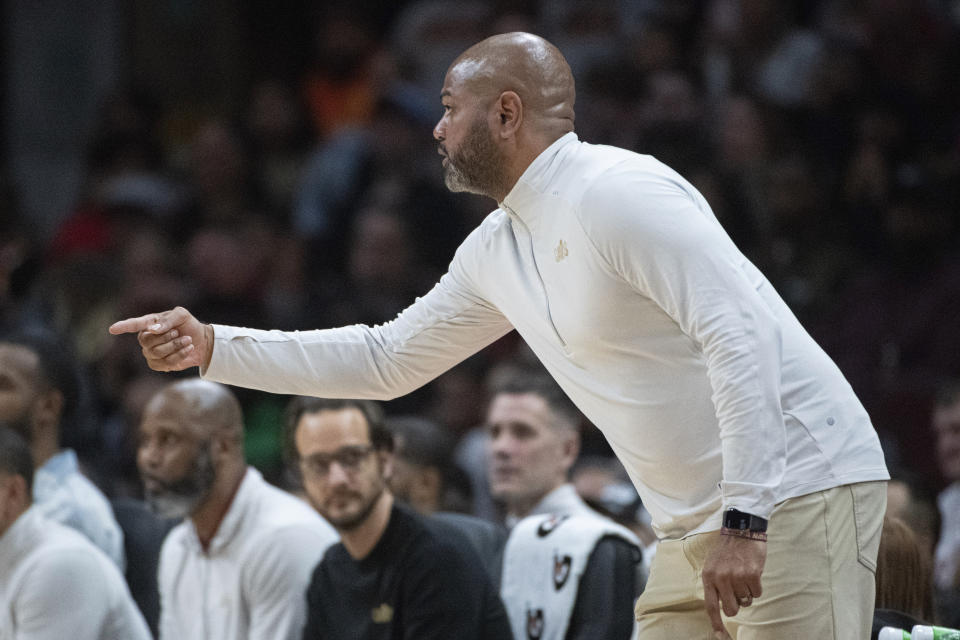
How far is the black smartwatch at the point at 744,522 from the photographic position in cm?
268

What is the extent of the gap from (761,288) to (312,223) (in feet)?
19.7

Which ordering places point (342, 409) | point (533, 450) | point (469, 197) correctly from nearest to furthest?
point (342, 409), point (533, 450), point (469, 197)

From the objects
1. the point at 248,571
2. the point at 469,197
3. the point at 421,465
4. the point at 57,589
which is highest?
the point at 469,197

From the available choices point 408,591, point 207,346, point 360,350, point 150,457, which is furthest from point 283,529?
point 207,346

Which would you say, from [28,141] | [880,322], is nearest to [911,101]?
[880,322]

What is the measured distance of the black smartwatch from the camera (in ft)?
8.80

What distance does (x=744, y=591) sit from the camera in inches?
105

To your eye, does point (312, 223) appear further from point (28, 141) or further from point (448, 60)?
point (28, 141)

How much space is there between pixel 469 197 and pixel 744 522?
5.59m

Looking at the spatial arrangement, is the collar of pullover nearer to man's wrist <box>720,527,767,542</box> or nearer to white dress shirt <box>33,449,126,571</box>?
man's wrist <box>720,527,767,542</box>

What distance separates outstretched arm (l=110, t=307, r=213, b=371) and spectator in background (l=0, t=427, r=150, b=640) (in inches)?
60.8

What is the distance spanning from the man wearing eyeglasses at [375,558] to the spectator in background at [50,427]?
2.70ft

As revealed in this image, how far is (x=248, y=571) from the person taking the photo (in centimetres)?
490

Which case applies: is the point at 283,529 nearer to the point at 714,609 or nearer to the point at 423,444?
the point at 423,444
